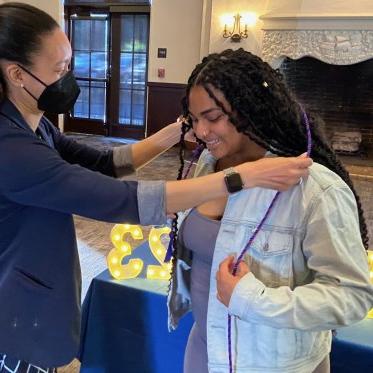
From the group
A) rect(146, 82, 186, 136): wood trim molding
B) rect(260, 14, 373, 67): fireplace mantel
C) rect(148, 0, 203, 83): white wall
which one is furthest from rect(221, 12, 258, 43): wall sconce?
rect(146, 82, 186, 136): wood trim molding

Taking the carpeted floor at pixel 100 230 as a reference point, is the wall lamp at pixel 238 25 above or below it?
above

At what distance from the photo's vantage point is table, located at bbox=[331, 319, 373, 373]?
128 cm

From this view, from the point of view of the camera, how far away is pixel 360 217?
1.08 m

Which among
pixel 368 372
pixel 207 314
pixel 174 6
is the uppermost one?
pixel 174 6

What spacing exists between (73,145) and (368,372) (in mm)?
1098

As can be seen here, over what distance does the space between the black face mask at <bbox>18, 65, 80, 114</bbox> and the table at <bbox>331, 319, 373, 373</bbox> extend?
38.5 inches

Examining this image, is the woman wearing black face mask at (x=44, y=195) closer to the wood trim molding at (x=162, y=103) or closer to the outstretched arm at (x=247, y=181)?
the outstretched arm at (x=247, y=181)

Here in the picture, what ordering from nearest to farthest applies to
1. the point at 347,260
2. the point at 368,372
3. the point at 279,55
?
the point at 347,260 < the point at 368,372 < the point at 279,55

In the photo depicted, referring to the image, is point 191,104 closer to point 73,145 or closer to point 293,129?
point 293,129

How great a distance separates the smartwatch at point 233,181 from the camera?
39.7 inches

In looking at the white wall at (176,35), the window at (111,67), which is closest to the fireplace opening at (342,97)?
the white wall at (176,35)

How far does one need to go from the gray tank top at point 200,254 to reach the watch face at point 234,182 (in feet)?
0.36

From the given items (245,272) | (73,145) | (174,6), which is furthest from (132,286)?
(174,6)

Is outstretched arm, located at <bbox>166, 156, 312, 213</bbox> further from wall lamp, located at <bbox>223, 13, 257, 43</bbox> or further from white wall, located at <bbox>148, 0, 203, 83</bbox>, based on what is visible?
white wall, located at <bbox>148, 0, 203, 83</bbox>
